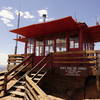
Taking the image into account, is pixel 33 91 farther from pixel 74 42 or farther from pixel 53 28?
pixel 53 28

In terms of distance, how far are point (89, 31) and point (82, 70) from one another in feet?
14.0

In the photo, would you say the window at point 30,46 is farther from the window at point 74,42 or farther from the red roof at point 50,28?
the window at point 74,42

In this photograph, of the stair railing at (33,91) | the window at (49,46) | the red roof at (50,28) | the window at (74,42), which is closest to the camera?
the stair railing at (33,91)

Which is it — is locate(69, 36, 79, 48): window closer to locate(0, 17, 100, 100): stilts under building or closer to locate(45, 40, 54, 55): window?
locate(0, 17, 100, 100): stilts under building

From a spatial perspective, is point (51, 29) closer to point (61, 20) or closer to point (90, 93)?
point (61, 20)

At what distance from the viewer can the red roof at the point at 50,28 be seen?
32.5 feet

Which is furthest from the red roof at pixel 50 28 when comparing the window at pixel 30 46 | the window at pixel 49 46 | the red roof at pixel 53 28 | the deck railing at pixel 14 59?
the deck railing at pixel 14 59

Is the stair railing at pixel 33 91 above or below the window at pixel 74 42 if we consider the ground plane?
below

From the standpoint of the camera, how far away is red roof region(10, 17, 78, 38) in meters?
9.90

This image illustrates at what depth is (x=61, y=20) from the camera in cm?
963

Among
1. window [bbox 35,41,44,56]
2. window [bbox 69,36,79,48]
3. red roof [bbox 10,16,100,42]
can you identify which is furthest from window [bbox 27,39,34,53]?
window [bbox 69,36,79,48]

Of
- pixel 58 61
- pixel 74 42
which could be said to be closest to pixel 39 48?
pixel 58 61

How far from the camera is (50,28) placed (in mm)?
11430

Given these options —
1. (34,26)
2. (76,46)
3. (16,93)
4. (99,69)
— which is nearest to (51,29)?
(34,26)
